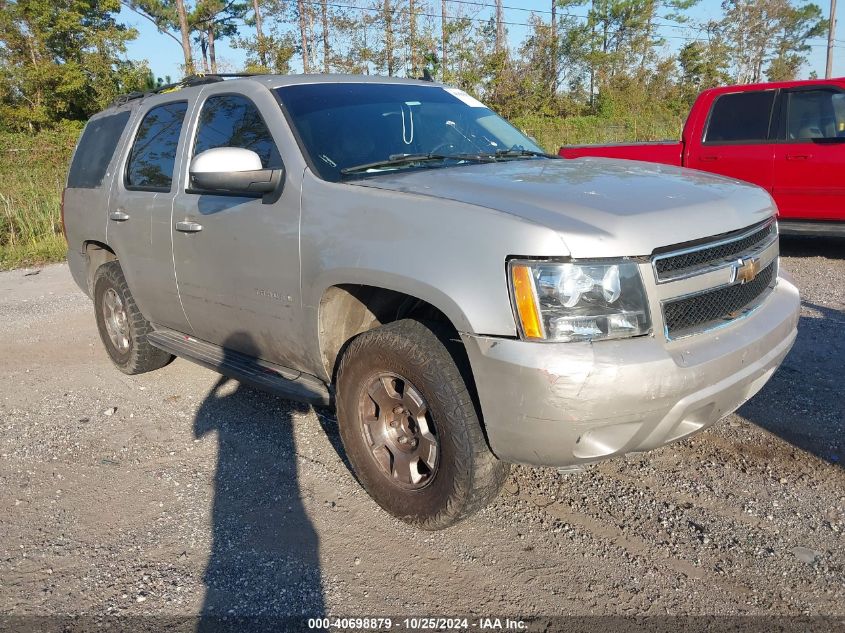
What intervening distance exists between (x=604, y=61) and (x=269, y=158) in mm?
37826

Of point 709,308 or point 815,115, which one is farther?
point 815,115

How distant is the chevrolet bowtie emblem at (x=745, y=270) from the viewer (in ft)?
9.08

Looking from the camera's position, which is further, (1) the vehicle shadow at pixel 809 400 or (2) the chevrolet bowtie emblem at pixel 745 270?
(1) the vehicle shadow at pixel 809 400

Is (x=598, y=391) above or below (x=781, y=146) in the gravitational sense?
below

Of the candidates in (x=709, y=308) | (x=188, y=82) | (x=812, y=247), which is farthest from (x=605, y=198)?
(x=812, y=247)

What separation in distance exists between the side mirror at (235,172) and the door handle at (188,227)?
2.00 feet

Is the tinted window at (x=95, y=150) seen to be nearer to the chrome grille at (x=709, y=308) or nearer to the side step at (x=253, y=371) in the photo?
the side step at (x=253, y=371)

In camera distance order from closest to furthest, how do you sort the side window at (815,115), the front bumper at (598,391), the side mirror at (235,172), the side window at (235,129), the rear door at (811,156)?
the front bumper at (598,391) → the side mirror at (235,172) → the side window at (235,129) → the rear door at (811,156) → the side window at (815,115)

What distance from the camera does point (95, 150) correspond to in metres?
5.20

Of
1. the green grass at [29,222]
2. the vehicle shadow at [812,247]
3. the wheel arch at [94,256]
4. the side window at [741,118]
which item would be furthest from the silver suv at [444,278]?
the green grass at [29,222]

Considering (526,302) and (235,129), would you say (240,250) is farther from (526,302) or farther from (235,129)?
(526,302)

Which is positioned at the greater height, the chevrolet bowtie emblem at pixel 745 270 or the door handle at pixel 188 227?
the door handle at pixel 188 227

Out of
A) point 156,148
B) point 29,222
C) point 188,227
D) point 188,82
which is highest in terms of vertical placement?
point 188,82

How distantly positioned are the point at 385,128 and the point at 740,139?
6.24 metres
